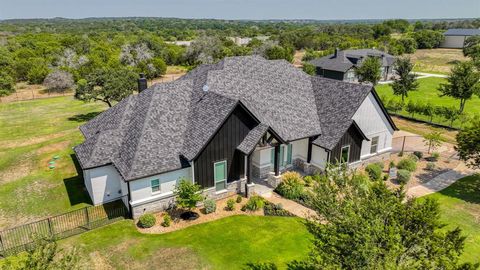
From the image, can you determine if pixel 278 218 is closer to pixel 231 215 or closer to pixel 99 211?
pixel 231 215

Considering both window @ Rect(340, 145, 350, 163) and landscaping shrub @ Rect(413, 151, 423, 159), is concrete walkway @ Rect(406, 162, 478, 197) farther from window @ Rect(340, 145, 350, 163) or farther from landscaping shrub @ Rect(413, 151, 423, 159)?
window @ Rect(340, 145, 350, 163)

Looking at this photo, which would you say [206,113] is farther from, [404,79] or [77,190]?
[404,79]

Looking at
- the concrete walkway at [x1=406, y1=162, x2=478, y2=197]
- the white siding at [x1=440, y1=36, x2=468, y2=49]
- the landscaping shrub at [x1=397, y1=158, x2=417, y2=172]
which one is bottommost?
the concrete walkway at [x1=406, y1=162, x2=478, y2=197]

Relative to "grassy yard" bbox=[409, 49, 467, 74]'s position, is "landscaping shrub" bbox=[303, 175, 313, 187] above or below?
below

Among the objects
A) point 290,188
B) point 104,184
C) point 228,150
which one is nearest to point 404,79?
point 290,188

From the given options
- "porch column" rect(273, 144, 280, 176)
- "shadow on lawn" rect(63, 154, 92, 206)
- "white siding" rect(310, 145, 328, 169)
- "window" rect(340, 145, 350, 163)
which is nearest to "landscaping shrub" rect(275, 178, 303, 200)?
"porch column" rect(273, 144, 280, 176)

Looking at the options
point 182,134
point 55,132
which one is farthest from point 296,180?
point 55,132

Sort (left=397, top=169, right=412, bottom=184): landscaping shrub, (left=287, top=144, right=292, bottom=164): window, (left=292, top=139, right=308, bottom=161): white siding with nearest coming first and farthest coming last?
(left=397, top=169, right=412, bottom=184): landscaping shrub < (left=287, top=144, right=292, bottom=164): window < (left=292, top=139, right=308, bottom=161): white siding
